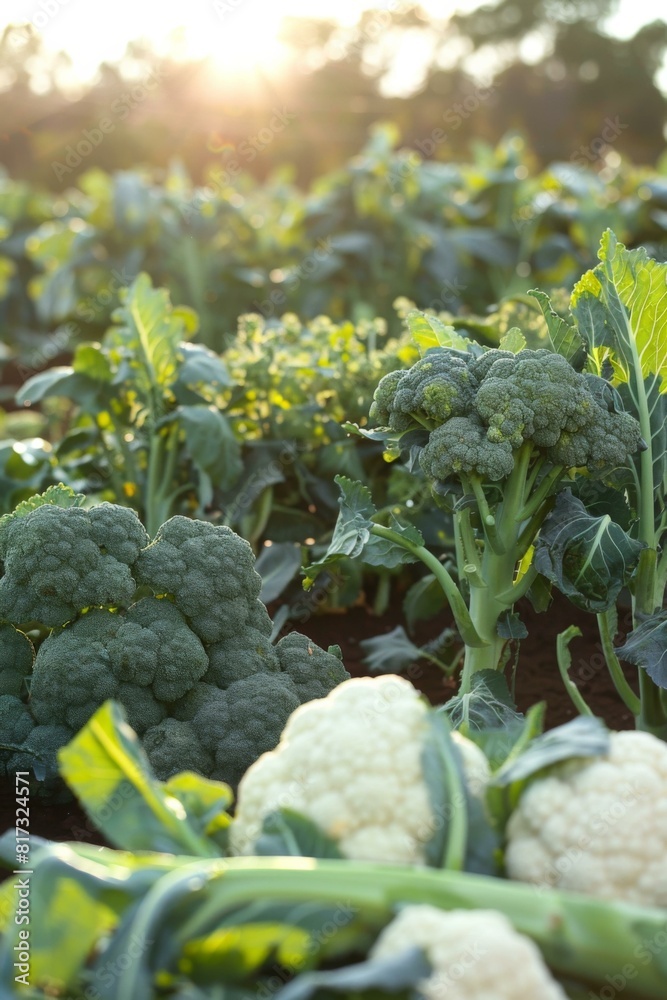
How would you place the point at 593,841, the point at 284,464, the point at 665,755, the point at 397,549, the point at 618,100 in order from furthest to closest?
the point at 618,100 < the point at 284,464 < the point at 397,549 < the point at 665,755 < the point at 593,841

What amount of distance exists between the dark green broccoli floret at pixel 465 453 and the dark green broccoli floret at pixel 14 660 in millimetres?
1301

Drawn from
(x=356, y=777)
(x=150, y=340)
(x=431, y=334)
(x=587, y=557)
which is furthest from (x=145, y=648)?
(x=150, y=340)

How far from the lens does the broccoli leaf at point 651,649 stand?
8.52 feet

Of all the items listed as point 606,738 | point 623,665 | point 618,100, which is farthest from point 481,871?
point 618,100

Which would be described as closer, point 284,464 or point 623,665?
point 623,665

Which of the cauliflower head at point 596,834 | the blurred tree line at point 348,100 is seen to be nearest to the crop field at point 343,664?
the cauliflower head at point 596,834

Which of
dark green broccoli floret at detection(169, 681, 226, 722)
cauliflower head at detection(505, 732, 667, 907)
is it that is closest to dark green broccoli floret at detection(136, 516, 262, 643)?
dark green broccoli floret at detection(169, 681, 226, 722)

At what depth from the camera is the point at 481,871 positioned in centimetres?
161

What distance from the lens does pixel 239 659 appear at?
279 cm

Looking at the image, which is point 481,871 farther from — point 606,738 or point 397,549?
point 397,549

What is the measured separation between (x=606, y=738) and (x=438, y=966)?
0.54 meters

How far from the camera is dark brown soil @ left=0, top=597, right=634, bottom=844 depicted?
2678mm

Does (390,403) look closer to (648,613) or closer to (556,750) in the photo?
(648,613)

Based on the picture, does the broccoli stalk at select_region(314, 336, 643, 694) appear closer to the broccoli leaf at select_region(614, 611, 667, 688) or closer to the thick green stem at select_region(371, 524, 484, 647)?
the thick green stem at select_region(371, 524, 484, 647)
